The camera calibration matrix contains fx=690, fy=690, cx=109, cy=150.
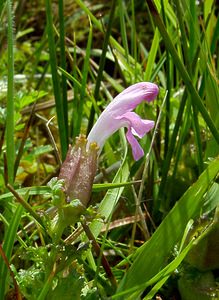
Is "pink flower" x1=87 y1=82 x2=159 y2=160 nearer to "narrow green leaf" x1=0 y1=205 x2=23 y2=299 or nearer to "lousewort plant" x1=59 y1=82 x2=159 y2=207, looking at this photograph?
"lousewort plant" x1=59 y1=82 x2=159 y2=207

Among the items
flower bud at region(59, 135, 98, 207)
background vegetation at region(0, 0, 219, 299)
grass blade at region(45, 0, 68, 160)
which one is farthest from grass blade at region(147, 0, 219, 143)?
grass blade at region(45, 0, 68, 160)

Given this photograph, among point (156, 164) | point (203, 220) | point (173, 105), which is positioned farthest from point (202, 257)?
point (173, 105)

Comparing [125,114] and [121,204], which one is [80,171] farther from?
[121,204]

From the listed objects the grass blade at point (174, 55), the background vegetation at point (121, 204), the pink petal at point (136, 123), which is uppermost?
the grass blade at point (174, 55)

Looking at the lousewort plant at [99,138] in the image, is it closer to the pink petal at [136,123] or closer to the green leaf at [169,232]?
the pink petal at [136,123]

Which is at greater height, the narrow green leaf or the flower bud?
the flower bud

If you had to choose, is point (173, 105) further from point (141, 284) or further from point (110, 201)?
point (141, 284)

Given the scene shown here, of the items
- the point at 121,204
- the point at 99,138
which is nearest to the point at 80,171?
the point at 99,138

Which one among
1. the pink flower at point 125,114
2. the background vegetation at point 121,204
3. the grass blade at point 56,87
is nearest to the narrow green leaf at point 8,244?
the background vegetation at point 121,204
